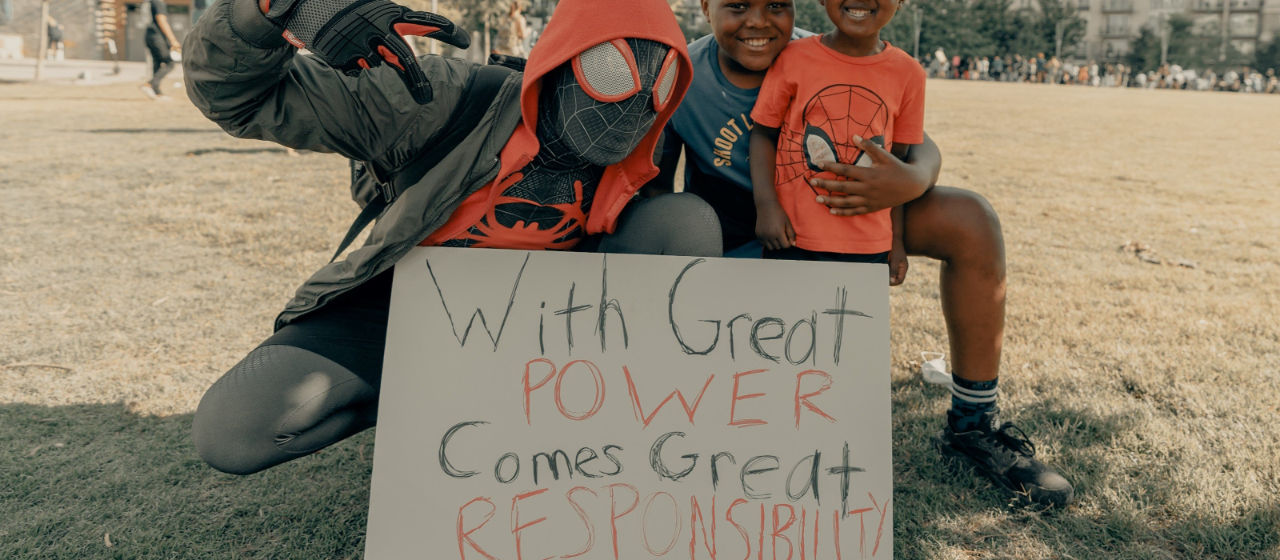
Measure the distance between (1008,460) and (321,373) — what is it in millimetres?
1774

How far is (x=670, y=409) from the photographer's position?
1822mm

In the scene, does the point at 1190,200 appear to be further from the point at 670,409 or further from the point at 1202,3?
the point at 1202,3

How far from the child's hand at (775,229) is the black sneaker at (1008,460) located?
84 centimetres

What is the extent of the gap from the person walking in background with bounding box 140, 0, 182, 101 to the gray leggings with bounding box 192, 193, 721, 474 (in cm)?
1039

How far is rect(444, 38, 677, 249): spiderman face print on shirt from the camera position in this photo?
1771 mm

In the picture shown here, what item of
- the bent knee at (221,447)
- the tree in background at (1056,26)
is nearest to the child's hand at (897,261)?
the bent knee at (221,447)

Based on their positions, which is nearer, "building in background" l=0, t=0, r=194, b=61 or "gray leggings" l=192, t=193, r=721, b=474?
"gray leggings" l=192, t=193, r=721, b=474

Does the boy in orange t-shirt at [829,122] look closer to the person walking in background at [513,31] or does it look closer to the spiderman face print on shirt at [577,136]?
the spiderman face print on shirt at [577,136]

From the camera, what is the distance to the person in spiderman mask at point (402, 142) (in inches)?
63.4

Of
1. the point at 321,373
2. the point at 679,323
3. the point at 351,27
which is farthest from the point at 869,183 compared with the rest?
the point at 321,373

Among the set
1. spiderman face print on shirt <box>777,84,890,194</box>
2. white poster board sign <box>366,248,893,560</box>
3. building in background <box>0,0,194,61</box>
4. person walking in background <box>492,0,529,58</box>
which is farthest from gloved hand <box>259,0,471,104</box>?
building in background <box>0,0,194,61</box>

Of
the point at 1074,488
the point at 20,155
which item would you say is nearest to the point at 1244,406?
the point at 1074,488

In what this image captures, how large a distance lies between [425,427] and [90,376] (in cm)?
190

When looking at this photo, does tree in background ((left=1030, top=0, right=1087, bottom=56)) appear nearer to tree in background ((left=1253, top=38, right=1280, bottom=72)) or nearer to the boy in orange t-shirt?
tree in background ((left=1253, top=38, right=1280, bottom=72))
